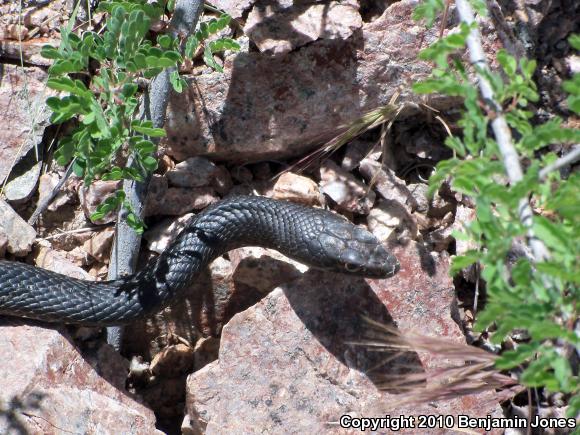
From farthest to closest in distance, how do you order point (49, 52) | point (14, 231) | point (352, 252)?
point (14, 231), point (352, 252), point (49, 52)

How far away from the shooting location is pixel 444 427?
430cm

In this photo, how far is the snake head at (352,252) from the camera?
4.42 meters

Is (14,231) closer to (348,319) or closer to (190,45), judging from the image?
(190,45)

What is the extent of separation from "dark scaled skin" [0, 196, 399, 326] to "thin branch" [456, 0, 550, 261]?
66.6 inches

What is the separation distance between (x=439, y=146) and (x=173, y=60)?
206cm

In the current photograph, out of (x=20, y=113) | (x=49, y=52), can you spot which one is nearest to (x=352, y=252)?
(x=49, y=52)

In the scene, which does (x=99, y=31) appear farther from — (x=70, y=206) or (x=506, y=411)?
(x=506, y=411)

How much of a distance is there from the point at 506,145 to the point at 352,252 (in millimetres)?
1799

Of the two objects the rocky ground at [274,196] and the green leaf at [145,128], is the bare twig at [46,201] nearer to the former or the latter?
the rocky ground at [274,196]

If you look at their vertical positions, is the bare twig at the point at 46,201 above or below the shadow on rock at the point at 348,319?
above

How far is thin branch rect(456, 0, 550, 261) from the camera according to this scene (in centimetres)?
269

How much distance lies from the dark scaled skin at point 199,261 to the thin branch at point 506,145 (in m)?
1.69

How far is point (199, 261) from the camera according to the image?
4.65 metres

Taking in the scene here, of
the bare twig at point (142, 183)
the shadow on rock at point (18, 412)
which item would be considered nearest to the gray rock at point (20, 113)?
the bare twig at point (142, 183)
